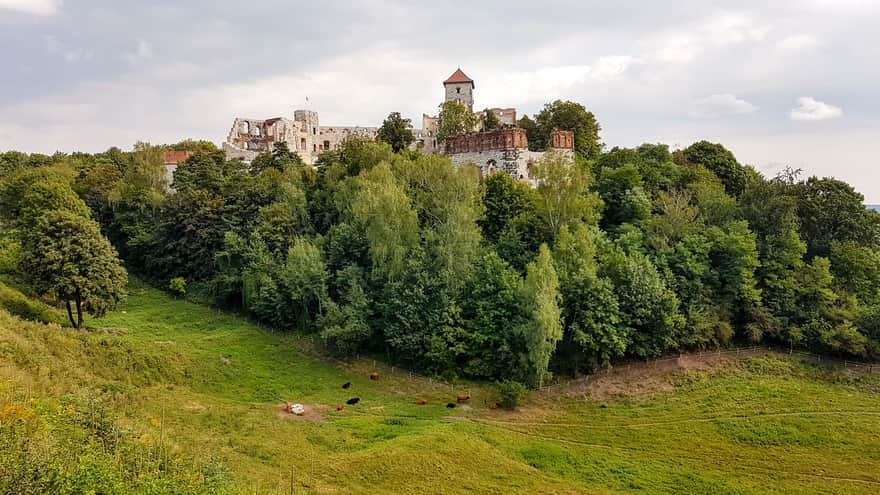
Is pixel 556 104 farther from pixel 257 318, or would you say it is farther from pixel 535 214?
pixel 257 318

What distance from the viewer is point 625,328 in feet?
109

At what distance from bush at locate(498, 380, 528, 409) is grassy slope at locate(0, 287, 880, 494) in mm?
669

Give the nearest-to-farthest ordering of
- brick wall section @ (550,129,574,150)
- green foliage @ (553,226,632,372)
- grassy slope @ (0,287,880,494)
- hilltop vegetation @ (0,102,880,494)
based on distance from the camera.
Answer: grassy slope @ (0,287,880,494), hilltop vegetation @ (0,102,880,494), green foliage @ (553,226,632,372), brick wall section @ (550,129,574,150)

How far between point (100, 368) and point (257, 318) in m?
17.4

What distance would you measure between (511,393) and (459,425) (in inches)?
146

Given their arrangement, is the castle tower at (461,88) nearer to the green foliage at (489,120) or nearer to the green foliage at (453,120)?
the green foliage at (489,120)

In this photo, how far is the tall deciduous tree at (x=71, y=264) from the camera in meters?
31.7

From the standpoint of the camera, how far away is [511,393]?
97.8 feet

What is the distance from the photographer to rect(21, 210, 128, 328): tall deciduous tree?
31734 mm

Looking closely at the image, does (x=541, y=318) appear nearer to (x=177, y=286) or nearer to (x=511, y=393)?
(x=511, y=393)

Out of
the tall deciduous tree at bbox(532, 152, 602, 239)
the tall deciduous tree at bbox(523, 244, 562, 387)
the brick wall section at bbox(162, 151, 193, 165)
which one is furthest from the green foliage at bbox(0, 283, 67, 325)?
the tall deciduous tree at bbox(532, 152, 602, 239)

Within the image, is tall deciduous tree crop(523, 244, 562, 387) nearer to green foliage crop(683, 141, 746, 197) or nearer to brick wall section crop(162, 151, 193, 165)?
green foliage crop(683, 141, 746, 197)

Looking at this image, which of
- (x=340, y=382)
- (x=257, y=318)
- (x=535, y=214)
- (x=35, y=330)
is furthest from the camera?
(x=257, y=318)

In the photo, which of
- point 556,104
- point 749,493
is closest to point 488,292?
point 749,493
